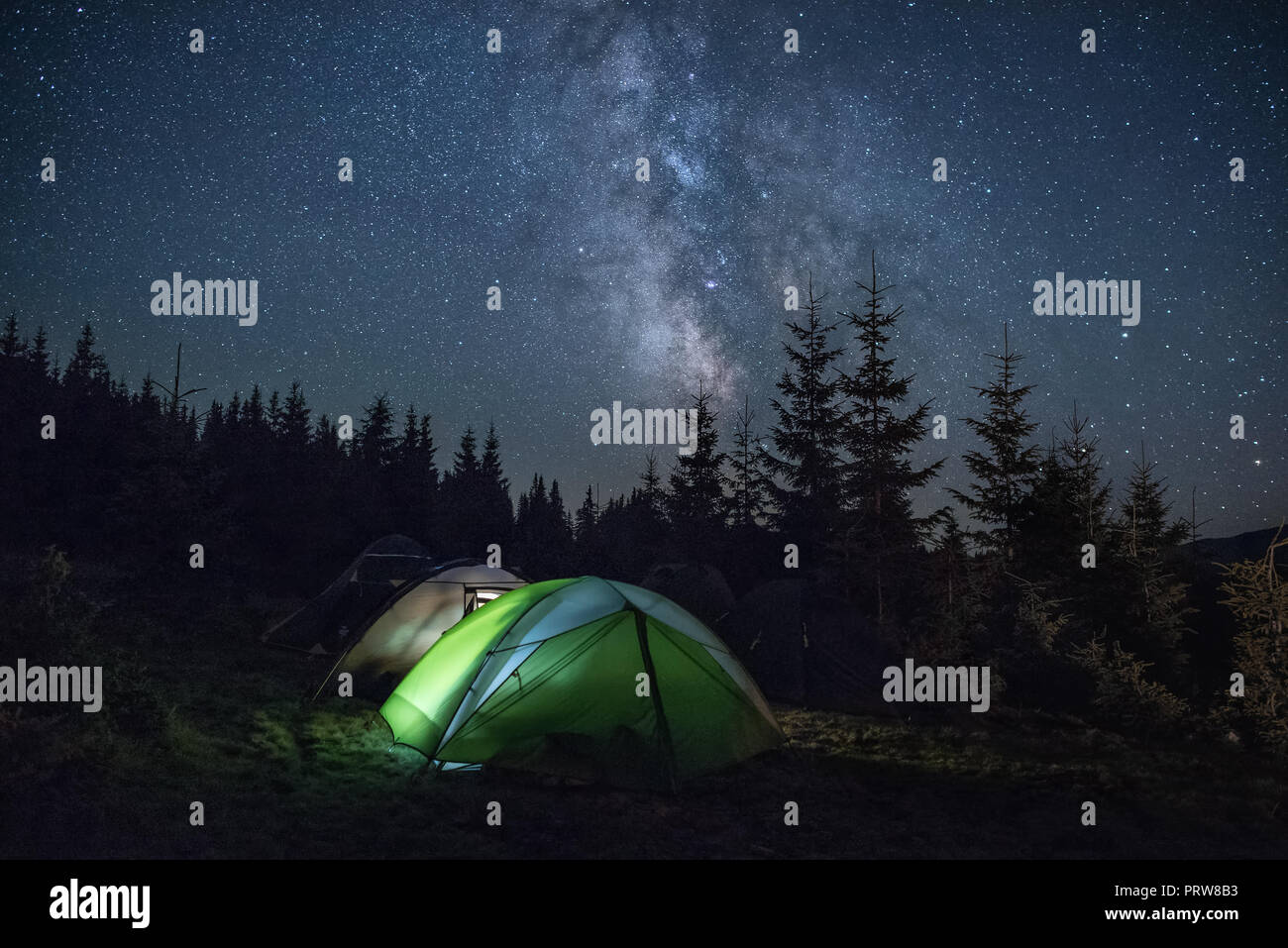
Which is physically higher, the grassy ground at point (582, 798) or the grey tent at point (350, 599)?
the grey tent at point (350, 599)

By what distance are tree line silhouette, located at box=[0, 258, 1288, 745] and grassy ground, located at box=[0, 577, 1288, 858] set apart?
125 inches

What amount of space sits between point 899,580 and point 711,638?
12.6 metres

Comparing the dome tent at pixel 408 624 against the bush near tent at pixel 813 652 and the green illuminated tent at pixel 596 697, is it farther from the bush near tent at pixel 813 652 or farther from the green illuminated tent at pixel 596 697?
the bush near tent at pixel 813 652

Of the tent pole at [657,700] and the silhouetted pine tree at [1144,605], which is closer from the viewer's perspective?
the tent pole at [657,700]

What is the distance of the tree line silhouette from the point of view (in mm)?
14312

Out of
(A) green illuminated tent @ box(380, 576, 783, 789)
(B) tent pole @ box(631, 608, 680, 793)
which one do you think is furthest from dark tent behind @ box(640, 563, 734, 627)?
(B) tent pole @ box(631, 608, 680, 793)

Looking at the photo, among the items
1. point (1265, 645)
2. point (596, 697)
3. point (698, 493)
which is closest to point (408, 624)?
point (596, 697)

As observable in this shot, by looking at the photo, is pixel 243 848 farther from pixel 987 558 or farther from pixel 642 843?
pixel 987 558

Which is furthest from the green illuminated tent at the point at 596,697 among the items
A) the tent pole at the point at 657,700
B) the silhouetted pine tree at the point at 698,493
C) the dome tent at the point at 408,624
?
the silhouetted pine tree at the point at 698,493

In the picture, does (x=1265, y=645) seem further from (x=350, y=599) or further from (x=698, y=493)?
(x=698, y=493)

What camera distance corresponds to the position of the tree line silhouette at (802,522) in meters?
14.3

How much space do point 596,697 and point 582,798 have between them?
3.48ft

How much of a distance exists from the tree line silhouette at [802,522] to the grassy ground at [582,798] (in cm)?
317
